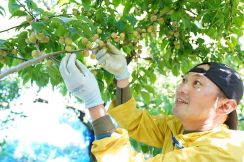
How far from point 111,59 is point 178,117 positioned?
50 centimetres

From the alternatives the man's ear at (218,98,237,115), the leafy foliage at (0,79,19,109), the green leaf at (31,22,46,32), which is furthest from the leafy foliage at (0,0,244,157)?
the leafy foliage at (0,79,19,109)

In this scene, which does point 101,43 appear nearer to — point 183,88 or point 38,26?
point 38,26

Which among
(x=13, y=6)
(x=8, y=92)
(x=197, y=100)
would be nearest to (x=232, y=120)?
(x=197, y=100)

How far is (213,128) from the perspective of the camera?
2.11 m

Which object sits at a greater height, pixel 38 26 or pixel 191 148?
pixel 38 26

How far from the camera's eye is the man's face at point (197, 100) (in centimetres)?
207

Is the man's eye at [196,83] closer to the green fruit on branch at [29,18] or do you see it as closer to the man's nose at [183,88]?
the man's nose at [183,88]

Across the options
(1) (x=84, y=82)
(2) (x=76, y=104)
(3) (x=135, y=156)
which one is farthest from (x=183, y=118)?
(2) (x=76, y=104)

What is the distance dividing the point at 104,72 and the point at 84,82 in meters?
0.74

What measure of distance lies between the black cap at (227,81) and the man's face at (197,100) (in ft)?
0.11

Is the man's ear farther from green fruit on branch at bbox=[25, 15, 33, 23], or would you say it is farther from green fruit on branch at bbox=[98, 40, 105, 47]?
green fruit on branch at bbox=[25, 15, 33, 23]

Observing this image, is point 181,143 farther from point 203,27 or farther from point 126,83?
point 203,27

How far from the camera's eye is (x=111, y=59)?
224 cm

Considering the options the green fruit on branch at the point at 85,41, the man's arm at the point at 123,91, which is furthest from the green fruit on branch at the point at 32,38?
the man's arm at the point at 123,91
